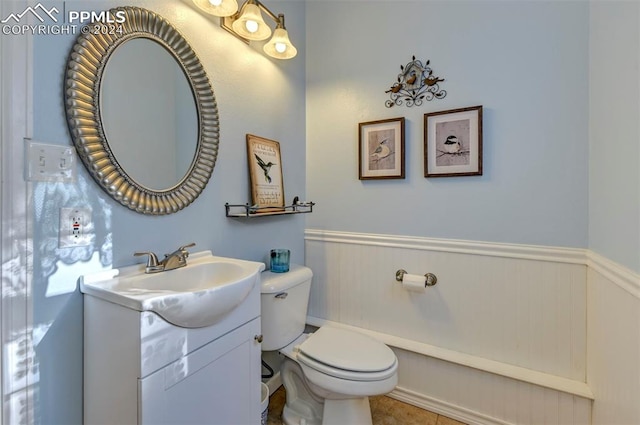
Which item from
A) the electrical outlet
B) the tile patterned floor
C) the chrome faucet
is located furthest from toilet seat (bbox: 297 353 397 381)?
the electrical outlet

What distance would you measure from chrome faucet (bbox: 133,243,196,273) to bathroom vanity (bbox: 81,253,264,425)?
0.11 feet

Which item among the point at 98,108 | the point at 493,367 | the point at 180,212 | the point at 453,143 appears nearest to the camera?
the point at 98,108

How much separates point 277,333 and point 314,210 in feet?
2.85

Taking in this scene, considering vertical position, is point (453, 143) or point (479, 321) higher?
point (453, 143)

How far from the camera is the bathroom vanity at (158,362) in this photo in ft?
2.71

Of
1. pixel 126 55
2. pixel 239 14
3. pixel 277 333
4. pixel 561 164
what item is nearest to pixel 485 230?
pixel 561 164

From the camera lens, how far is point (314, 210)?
205 centimetres

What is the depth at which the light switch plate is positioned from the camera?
0.84m

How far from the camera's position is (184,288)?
45.3 inches

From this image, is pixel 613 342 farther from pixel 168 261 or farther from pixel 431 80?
pixel 168 261

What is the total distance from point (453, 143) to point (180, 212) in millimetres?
1407

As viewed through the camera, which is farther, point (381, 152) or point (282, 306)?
point (381, 152)

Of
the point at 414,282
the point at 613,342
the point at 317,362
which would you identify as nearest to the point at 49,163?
the point at 317,362

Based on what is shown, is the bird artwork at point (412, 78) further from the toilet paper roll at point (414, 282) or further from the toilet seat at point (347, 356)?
the toilet seat at point (347, 356)
